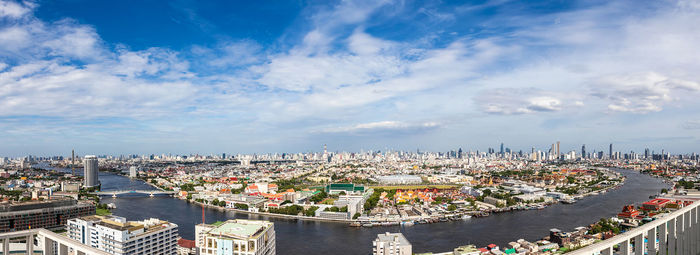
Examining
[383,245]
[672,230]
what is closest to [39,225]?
[383,245]

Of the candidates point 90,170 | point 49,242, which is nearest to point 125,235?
point 49,242

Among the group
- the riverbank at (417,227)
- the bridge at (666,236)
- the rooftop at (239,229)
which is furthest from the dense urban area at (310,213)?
the bridge at (666,236)

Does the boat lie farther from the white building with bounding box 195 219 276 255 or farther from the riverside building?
the riverside building

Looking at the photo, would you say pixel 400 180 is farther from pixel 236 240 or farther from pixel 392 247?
pixel 236 240

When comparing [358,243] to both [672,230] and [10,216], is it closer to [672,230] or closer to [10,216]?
[672,230]

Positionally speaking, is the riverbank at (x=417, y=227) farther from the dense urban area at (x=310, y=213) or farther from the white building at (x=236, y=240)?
the white building at (x=236, y=240)

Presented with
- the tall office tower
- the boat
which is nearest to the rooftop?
the boat
